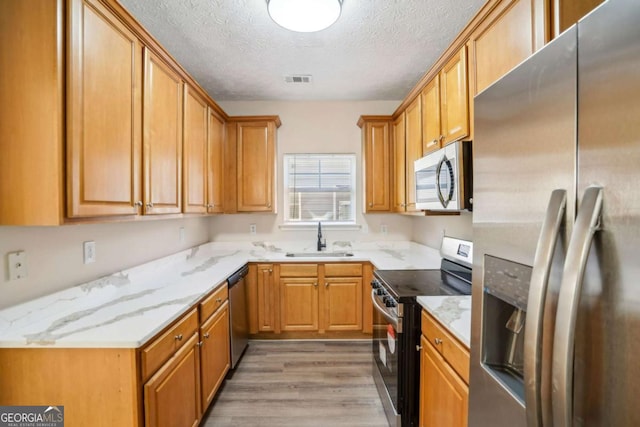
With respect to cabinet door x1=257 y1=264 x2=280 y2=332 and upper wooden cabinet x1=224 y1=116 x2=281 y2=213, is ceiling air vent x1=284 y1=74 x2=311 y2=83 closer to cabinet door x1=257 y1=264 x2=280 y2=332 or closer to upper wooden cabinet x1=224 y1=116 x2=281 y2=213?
upper wooden cabinet x1=224 y1=116 x2=281 y2=213

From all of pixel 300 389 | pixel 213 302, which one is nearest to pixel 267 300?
pixel 300 389

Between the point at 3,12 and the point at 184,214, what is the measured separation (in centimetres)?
134

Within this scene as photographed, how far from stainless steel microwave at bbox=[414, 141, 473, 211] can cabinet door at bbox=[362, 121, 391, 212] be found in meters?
1.11

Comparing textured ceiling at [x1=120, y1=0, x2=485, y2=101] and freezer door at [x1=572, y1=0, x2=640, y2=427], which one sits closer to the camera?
freezer door at [x1=572, y1=0, x2=640, y2=427]

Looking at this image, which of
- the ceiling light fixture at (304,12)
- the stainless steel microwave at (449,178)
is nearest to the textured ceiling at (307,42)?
the ceiling light fixture at (304,12)

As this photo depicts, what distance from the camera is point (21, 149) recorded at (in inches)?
44.2

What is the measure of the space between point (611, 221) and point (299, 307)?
2.67 m

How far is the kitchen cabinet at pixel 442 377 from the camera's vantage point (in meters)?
1.13

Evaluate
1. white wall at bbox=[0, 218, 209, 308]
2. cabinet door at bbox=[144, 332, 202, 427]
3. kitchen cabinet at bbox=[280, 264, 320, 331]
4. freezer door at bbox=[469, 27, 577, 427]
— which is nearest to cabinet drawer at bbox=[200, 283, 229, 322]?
cabinet door at bbox=[144, 332, 202, 427]

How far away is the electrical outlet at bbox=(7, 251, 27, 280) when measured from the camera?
1237 millimetres

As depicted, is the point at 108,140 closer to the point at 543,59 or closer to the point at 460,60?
the point at 543,59

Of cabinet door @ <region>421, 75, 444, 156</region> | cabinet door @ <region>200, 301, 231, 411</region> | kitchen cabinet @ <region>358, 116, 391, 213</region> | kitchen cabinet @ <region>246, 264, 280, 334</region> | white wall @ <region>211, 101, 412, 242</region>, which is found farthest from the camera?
white wall @ <region>211, 101, 412, 242</region>

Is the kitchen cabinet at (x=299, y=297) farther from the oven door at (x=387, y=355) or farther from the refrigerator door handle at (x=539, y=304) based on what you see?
the refrigerator door handle at (x=539, y=304)

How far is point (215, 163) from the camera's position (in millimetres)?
2812
